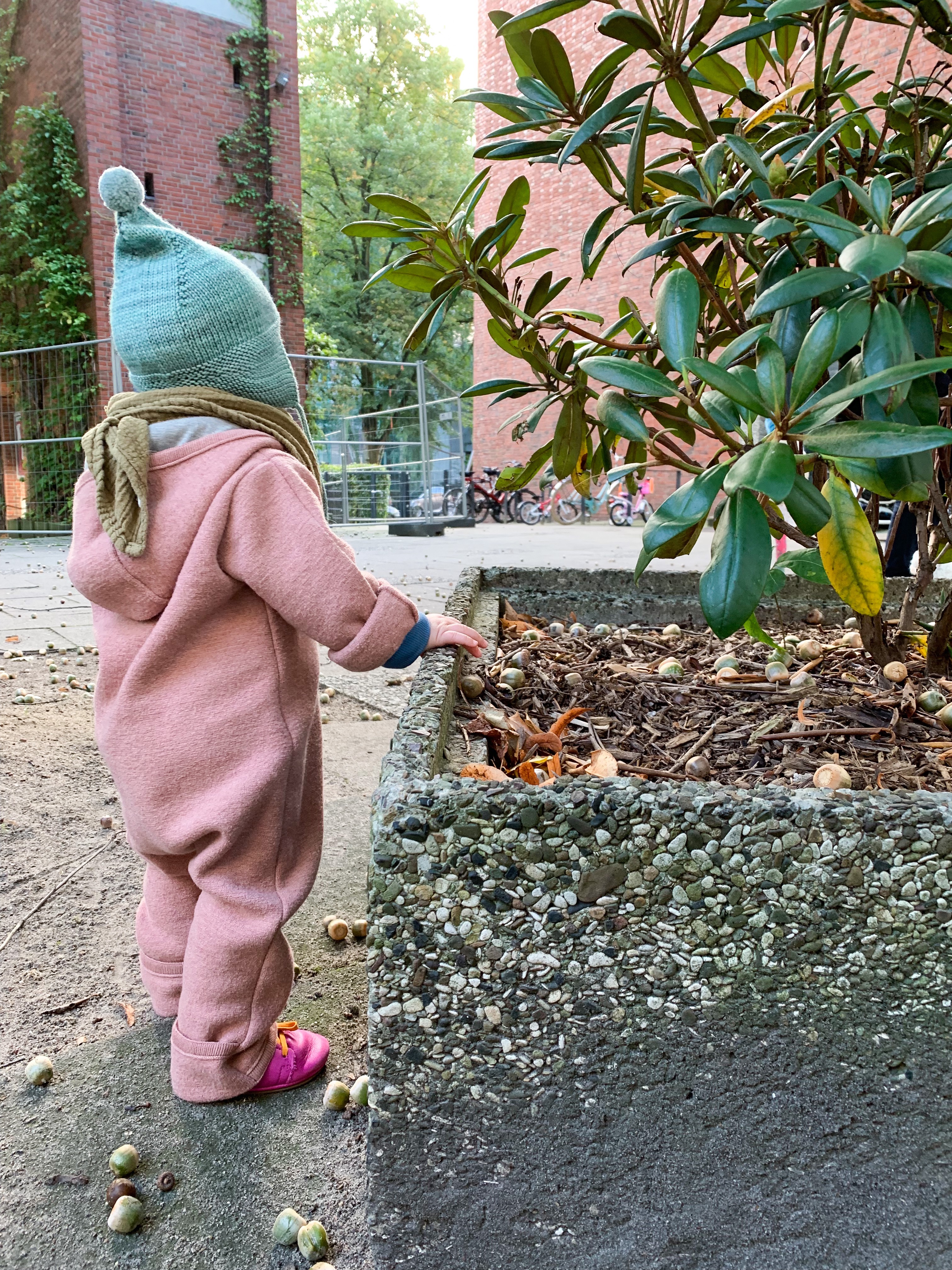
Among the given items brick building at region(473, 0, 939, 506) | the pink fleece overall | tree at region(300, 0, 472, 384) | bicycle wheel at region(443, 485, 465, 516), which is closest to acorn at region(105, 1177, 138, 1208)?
the pink fleece overall

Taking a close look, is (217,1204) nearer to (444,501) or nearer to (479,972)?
(479,972)

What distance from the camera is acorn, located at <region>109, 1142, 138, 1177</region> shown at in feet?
4.03

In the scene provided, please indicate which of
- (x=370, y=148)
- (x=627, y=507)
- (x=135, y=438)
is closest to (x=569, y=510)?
(x=627, y=507)

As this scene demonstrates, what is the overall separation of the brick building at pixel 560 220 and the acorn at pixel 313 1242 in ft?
42.4

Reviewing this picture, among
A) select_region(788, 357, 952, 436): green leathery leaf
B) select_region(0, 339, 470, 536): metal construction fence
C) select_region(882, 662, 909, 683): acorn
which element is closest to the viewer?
select_region(788, 357, 952, 436): green leathery leaf

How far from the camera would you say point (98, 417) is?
34.9 ft

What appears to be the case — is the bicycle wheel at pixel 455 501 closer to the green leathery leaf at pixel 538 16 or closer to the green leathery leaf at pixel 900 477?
the green leathery leaf at pixel 538 16

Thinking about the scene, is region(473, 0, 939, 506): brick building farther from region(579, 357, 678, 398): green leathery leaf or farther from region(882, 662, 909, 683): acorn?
region(579, 357, 678, 398): green leathery leaf

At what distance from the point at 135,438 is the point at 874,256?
986mm

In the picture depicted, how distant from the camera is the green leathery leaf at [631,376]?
1.08 meters

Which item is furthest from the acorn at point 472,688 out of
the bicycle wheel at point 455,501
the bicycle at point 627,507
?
the bicycle at point 627,507

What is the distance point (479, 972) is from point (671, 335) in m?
0.77

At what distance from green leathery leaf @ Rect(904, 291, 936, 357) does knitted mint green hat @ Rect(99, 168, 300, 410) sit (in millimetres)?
864

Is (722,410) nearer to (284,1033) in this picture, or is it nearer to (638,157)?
(638,157)
